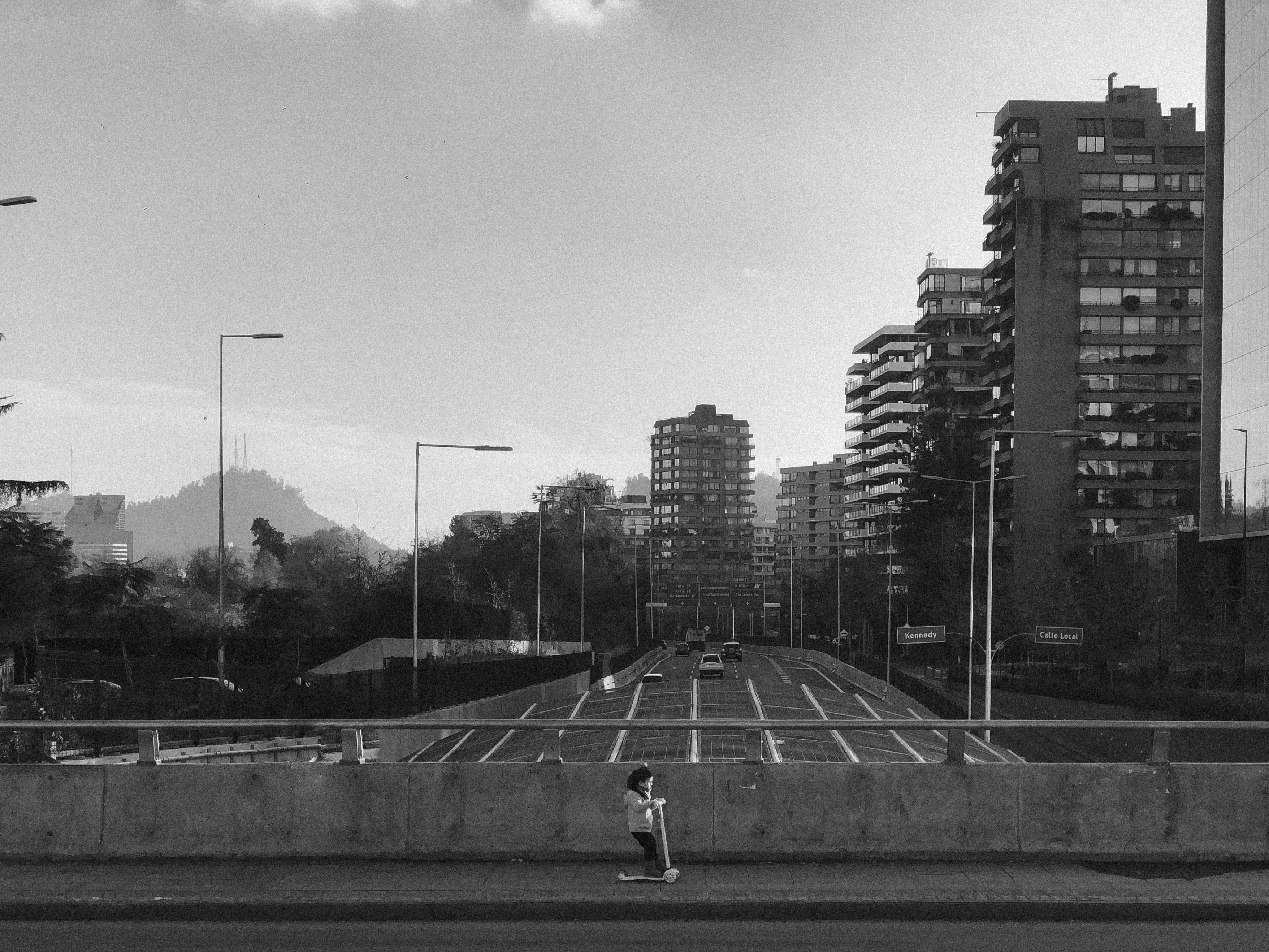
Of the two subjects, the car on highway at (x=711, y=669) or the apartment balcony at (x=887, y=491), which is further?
the apartment balcony at (x=887, y=491)

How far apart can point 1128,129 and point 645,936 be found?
112599mm

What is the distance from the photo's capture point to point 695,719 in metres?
27.6

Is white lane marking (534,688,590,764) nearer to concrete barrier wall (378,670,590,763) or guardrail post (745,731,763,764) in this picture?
concrete barrier wall (378,670,590,763)

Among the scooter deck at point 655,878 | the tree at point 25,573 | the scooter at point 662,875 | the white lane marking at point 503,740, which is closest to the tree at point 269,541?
the white lane marking at point 503,740

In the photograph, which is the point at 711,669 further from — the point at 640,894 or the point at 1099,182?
the point at 640,894

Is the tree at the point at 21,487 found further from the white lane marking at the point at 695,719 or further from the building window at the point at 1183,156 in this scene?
the building window at the point at 1183,156

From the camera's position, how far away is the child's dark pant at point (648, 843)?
35.0ft

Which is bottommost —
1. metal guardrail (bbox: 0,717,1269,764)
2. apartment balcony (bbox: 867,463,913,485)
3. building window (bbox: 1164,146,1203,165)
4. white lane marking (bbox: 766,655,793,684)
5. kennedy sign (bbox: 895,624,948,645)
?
white lane marking (bbox: 766,655,793,684)

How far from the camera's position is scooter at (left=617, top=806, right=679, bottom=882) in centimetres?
1045

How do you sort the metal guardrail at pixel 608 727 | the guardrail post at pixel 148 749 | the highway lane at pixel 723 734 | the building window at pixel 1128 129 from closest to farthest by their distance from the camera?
the metal guardrail at pixel 608 727, the guardrail post at pixel 148 749, the highway lane at pixel 723 734, the building window at pixel 1128 129

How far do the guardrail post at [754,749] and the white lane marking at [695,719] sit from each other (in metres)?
0.49

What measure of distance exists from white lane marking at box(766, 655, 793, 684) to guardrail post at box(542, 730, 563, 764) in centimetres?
6146

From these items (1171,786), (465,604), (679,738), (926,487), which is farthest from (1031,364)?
(1171,786)

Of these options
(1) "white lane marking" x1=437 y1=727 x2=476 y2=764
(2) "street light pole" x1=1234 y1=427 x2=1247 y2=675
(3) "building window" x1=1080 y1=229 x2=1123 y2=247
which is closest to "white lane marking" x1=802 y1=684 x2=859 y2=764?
(1) "white lane marking" x1=437 y1=727 x2=476 y2=764
